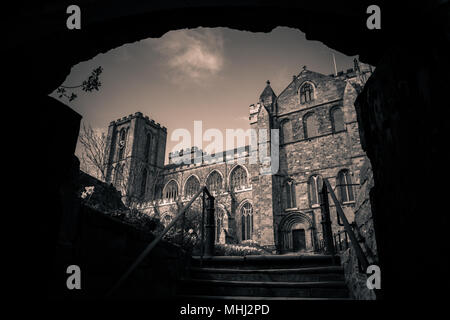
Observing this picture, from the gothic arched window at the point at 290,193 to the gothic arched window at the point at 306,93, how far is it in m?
6.12

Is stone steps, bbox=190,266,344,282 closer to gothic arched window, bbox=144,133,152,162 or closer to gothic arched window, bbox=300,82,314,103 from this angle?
gothic arched window, bbox=300,82,314,103

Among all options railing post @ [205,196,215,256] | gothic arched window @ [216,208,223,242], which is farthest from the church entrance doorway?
railing post @ [205,196,215,256]

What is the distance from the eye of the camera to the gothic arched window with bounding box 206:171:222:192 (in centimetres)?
3050

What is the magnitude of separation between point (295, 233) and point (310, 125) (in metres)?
7.36

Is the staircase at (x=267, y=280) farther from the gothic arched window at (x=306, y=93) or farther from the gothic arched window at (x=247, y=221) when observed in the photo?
the gothic arched window at (x=247, y=221)

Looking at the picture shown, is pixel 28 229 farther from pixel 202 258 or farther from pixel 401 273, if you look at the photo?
pixel 202 258

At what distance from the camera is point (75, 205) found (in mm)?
2148

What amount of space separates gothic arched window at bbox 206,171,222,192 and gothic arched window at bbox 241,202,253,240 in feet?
19.7

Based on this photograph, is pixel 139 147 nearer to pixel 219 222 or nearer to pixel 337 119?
pixel 219 222

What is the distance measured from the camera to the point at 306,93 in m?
20.2

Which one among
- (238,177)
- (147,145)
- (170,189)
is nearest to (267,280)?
(238,177)

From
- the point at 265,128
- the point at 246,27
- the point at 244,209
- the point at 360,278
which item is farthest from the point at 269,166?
the point at 246,27

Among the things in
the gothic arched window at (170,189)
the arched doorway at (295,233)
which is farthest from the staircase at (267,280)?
the gothic arched window at (170,189)

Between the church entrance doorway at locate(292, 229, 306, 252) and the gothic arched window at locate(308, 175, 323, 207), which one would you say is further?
the gothic arched window at locate(308, 175, 323, 207)
